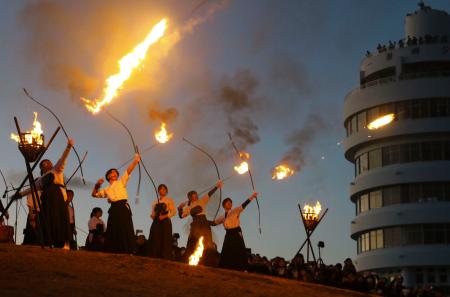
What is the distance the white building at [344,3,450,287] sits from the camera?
208 feet

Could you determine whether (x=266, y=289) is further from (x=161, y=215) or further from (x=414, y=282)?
(x=414, y=282)

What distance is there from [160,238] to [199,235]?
1527mm

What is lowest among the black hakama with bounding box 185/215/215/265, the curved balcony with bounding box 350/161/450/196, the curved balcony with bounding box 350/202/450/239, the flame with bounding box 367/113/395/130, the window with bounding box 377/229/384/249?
the black hakama with bounding box 185/215/215/265

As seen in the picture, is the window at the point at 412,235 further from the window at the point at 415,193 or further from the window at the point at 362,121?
the window at the point at 362,121

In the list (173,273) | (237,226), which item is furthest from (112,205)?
(237,226)

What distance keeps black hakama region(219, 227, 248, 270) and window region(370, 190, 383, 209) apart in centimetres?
4446

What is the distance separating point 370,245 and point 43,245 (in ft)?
165

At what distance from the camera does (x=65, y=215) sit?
62.5 feet

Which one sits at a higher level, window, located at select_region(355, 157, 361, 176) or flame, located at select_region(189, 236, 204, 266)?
window, located at select_region(355, 157, 361, 176)

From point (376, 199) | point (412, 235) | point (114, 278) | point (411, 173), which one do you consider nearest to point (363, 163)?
point (376, 199)

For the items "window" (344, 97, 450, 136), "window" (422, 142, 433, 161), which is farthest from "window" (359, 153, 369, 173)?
"window" (422, 142, 433, 161)

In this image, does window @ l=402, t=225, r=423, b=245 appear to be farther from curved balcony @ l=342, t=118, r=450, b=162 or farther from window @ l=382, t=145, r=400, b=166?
curved balcony @ l=342, t=118, r=450, b=162

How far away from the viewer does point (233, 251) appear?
22.8 metres

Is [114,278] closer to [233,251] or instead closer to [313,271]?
[233,251]
